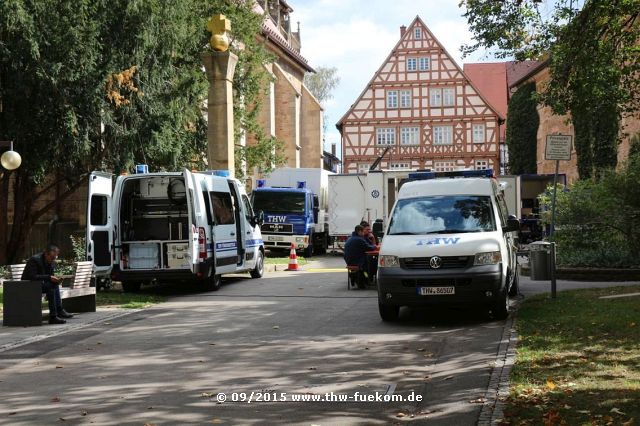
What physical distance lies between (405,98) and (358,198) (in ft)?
103

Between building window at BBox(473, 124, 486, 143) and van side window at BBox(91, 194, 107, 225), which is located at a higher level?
building window at BBox(473, 124, 486, 143)

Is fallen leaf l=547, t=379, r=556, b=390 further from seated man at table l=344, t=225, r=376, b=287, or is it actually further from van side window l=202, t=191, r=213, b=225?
van side window l=202, t=191, r=213, b=225

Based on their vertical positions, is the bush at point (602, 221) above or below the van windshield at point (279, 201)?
below

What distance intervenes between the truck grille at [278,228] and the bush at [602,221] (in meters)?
13.0

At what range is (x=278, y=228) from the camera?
106 feet

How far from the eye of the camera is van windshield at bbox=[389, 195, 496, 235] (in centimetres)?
1281

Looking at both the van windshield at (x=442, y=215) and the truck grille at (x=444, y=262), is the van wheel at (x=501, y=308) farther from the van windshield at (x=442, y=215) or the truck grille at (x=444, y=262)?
the van windshield at (x=442, y=215)

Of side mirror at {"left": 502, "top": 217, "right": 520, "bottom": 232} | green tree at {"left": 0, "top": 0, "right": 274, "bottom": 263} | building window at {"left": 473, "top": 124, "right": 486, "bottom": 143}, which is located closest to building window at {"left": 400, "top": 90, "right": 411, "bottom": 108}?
building window at {"left": 473, "top": 124, "right": 486, "bottom": 143}

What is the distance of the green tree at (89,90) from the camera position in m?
21.7

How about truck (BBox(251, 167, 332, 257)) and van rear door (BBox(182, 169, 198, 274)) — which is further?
truck (BBox(251, 167, 332, 257))

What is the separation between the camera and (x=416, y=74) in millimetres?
61219

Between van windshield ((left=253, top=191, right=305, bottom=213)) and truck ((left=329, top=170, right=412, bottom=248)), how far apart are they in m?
1.24

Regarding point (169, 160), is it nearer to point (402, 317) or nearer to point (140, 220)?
point (140, 220)

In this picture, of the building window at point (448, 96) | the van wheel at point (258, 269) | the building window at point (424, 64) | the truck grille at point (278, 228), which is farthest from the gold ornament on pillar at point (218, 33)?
the building window at point (448, 96)
